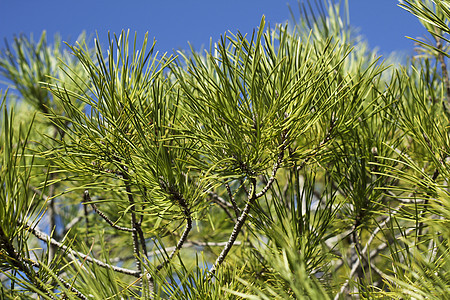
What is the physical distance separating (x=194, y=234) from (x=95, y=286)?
100cm

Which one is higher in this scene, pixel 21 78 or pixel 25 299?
pixel 21 78

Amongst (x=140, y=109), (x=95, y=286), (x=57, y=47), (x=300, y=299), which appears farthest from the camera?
(x=57, y=47)

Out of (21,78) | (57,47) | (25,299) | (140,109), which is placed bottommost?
(25,299)

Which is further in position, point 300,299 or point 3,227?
point 3,227

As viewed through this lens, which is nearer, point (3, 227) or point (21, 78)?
point (3, 227)

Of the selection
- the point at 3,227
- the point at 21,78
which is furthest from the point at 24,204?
the point at 21,78

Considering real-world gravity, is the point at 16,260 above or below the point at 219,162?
below

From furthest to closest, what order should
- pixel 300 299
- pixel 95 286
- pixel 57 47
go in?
pixel 57 47 < pixel 95 286 < pixel 300 299

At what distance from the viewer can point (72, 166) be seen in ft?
1.70

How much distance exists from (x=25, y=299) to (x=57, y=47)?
1028mm

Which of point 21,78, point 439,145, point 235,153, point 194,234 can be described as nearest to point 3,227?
point 235,153

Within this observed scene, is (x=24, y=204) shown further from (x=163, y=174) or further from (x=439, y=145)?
(x=439, y=145)

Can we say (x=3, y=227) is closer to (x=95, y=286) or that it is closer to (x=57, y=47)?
(x=95, y=286)

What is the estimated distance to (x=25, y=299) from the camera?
17.8 inches
